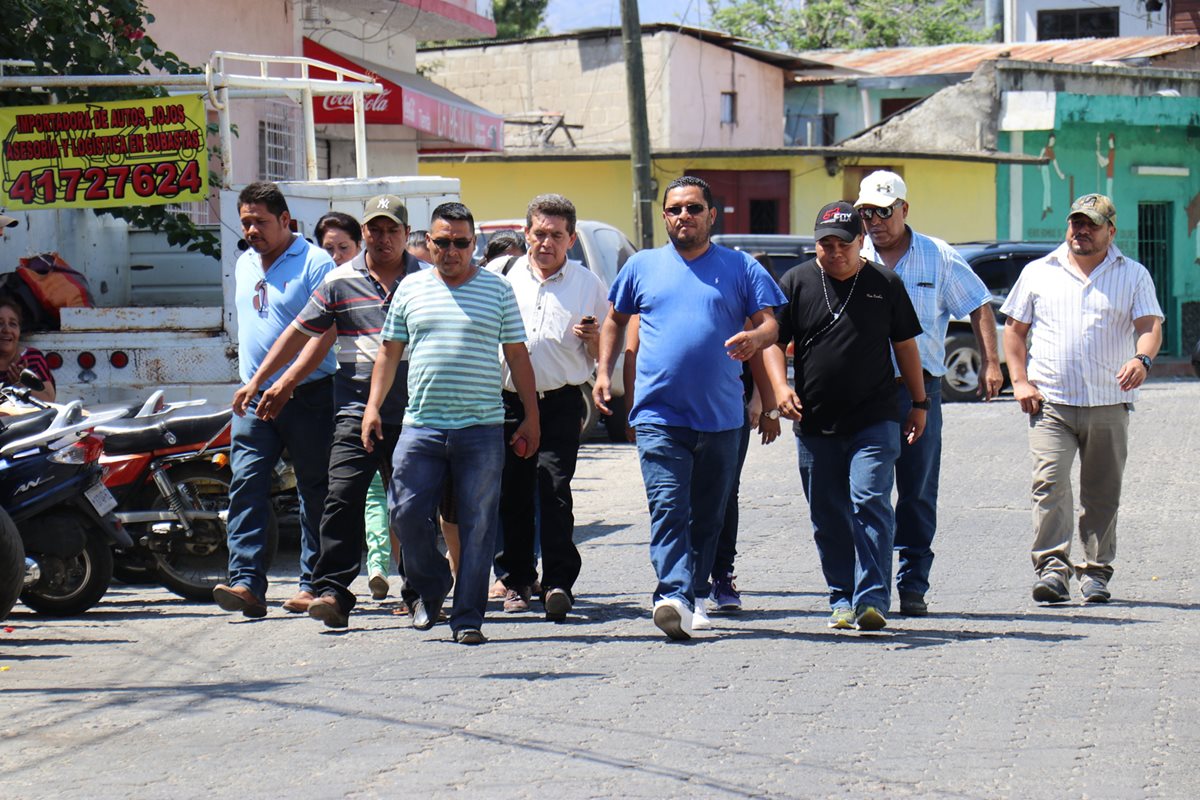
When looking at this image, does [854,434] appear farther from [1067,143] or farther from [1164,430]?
[1067,143]

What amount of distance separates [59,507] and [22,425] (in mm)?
427

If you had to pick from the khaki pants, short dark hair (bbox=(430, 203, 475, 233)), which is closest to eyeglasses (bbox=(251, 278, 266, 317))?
short dark hair (bbox=(430, 203, 475, 233))

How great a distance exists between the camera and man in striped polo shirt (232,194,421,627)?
7.85m

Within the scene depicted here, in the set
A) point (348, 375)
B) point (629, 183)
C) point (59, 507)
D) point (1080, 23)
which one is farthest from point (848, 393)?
point (1080, 23)

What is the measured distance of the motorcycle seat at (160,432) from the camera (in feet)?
29.6

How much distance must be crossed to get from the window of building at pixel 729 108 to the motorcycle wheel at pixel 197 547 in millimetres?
29934

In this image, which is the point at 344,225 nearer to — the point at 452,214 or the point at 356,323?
the point at 356,323

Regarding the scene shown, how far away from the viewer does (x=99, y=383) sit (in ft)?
34.2

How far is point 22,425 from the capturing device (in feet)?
27.6

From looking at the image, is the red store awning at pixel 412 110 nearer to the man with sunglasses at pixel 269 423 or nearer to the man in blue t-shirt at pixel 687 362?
the man with sunglasses at pixel 269 423

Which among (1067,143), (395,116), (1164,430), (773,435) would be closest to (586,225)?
(395,116)

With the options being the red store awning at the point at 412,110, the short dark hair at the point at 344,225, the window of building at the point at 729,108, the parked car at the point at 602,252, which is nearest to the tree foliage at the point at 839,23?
the window of building at the point at 729,108

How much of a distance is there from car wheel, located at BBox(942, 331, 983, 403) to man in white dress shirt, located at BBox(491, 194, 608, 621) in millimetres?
12415

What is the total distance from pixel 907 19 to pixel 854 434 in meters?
48.4
